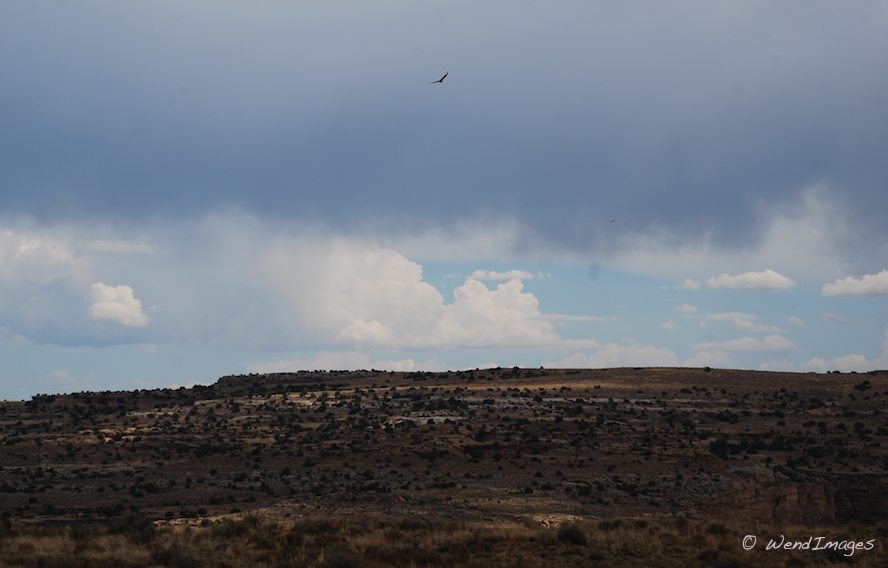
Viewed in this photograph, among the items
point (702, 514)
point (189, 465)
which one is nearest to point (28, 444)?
point (189, 465)

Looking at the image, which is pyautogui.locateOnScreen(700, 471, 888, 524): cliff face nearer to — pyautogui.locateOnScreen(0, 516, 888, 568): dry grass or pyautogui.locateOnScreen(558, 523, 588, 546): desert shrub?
pyautogui.locateOnScreen(0, 516, 888, 568): dry grass

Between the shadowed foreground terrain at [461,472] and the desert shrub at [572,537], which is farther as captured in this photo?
the desert shrub at [572,537]

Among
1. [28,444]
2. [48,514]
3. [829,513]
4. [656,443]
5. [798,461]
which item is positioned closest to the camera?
[48,514]

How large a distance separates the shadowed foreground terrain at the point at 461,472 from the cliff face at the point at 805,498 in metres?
0.15

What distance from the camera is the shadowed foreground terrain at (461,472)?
102 ft

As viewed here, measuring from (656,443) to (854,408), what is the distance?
→ 1176 inches

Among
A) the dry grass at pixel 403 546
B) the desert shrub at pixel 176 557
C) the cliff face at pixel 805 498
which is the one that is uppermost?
the desert shrub at pixel 176 557

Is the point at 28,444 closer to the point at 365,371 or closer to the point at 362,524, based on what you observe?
the point at 362,524

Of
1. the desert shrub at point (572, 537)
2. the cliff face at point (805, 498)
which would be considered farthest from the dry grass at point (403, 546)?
the cliff face at point (805, 498)

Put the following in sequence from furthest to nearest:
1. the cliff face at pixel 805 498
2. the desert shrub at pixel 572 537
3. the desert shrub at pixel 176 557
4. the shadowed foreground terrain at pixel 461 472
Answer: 1. the cliff face at pixel 805 498
2. the desert shrub at pixel 572 537
3. the shadowed foreground terrain at pixel 461 472
4. the desert shrub at pixel 176 557

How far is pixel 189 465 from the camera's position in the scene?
64.9 m

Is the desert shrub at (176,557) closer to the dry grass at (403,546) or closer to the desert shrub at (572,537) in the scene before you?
the dry grass at (403,546)

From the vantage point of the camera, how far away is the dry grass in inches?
1120

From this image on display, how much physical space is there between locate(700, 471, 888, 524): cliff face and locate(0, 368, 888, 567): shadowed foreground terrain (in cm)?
15
